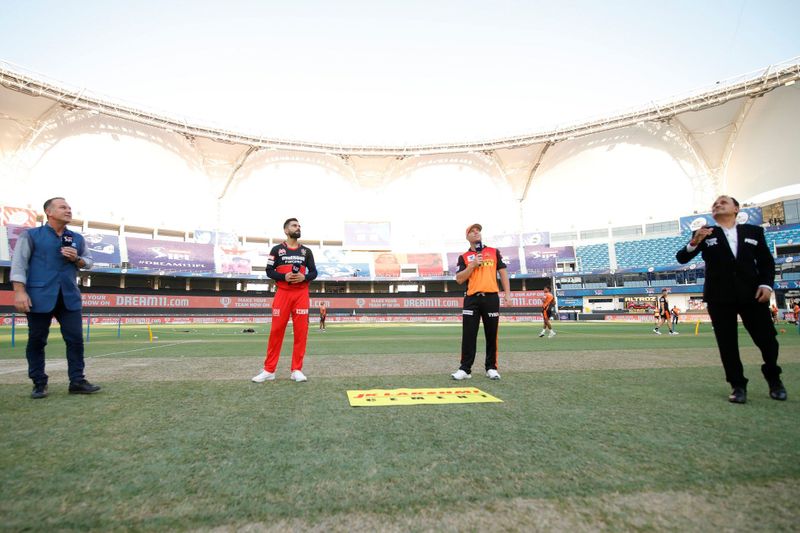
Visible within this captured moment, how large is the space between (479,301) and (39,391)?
4.72 meters

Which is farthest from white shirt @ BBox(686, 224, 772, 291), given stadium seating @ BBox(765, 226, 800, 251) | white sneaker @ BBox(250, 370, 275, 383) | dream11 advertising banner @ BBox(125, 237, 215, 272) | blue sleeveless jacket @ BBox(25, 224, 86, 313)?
stadium seating @ BBox(765, 226, 800, 251)

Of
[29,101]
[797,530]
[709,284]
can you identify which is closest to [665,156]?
[709,284]

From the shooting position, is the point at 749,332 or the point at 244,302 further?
the point at 244,302

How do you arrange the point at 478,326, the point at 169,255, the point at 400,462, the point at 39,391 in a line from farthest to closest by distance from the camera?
1. the point at 169,255
2. the point at 478,326
3. the point at 39,391
4. the point at 400,462

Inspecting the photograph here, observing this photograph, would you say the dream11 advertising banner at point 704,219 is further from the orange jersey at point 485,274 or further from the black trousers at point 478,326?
the black trousers at point 478,326

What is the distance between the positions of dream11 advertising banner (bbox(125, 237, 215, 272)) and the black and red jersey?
4639 cm

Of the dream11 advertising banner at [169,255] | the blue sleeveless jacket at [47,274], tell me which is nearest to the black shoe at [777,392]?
the blue sleeveless jacket at [47,274]

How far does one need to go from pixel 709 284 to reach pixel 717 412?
4.76 feet

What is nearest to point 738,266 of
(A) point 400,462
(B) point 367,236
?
(A) point 400,462

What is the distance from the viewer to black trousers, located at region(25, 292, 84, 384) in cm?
370

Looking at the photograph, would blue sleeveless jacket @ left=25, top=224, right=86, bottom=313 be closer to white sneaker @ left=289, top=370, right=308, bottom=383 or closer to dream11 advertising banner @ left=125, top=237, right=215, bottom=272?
white sneaker @ left=289, top=370, right=308, bottom=383

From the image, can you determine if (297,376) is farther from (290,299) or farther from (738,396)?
(738,396)

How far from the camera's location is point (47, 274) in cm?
387

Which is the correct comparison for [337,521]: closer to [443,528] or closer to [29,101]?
[443,528]
